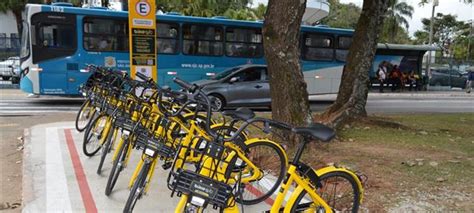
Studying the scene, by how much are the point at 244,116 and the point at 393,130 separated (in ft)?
18.4

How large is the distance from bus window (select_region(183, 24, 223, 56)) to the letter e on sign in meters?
5.98

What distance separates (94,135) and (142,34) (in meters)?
2.56

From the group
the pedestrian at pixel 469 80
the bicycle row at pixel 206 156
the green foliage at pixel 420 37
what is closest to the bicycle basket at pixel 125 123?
the bicycle row at pixel 206 156

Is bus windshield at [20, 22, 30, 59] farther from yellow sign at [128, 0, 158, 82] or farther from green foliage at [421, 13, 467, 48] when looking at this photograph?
green foliage at [421, 13, 467, 48]

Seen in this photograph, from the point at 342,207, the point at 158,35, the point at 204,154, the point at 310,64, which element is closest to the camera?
the point at 204,154

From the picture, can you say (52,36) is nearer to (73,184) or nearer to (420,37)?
(73,184)

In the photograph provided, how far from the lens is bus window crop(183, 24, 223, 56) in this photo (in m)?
14.1

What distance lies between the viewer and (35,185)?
5.11 m

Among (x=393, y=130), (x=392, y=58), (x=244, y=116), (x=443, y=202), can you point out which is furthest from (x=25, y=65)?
(x=392, y=58)

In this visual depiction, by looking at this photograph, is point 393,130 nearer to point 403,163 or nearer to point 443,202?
point 403,163

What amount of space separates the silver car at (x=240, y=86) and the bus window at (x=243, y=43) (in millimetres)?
2124

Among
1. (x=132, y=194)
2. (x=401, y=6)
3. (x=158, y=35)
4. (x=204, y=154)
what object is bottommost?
(x=132, y=194)

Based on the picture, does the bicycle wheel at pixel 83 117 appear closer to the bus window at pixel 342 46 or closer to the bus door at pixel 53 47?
the bus door at pixel 53 47

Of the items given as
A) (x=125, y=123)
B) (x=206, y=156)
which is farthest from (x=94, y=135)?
(x=206, y=156)
